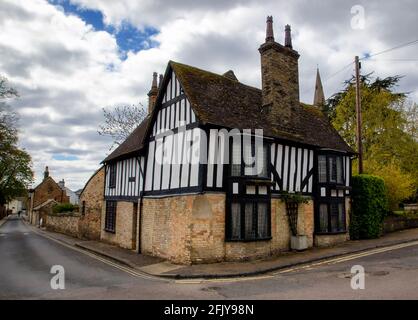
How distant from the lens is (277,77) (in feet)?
51.7

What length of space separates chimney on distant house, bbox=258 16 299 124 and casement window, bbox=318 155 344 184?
Answer: 9.14 ft

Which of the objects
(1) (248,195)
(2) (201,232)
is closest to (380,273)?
(1) (248,195)

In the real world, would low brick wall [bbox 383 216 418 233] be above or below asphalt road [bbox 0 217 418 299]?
above

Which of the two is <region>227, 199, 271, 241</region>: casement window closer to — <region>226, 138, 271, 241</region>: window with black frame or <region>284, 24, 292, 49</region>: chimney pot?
<region>226, 138, 271, 241</region>: window with black frame

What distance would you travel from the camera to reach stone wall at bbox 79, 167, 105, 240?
2305 centimetres

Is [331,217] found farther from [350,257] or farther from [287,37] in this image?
[287,37]

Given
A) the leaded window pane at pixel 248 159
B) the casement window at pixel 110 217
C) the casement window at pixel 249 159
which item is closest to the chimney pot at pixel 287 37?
the casement window at pixel 249 159

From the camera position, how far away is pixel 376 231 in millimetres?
17891

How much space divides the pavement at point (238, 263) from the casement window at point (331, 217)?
2.83 ft

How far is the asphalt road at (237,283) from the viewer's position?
8102mm

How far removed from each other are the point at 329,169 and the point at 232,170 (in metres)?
6.02

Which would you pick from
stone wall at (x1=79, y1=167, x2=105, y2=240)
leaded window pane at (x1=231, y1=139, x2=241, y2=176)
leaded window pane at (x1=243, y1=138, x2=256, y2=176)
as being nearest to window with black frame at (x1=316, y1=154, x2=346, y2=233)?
leaded window pane at (x1=243, y1=138, x2=256, y2=176)

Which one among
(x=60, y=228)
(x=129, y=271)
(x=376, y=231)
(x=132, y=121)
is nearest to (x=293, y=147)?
(x=376, y=231)
